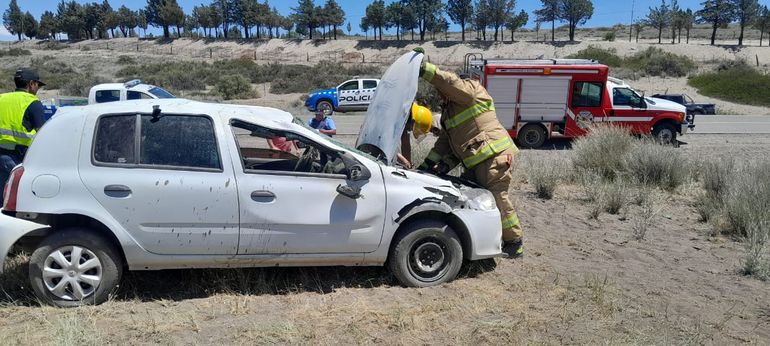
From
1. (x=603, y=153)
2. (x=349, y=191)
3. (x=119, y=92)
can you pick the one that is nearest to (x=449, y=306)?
(x=349, y=191)

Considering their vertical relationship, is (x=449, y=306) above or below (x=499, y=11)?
below

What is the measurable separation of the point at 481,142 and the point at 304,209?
2.04m

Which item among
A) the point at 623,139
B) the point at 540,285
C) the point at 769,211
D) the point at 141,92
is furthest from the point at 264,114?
the point at 141,92

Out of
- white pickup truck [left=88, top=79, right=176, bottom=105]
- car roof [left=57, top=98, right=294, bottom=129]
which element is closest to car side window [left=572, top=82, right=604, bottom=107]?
white pickup truck [left=88, top=79, right=176, bottom=105]

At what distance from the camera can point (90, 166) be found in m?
4.29

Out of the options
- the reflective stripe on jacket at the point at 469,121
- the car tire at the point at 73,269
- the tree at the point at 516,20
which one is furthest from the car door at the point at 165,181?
the tree at the point at 516,20

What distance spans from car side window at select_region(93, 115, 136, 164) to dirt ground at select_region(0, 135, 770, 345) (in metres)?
1.11

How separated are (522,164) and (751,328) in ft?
21.4

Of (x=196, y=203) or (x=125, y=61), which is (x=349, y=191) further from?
(x=125, y=61)

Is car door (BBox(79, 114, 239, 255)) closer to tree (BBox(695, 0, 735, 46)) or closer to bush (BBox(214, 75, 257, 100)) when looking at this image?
bush (BBox(214, 75, 257, 100))

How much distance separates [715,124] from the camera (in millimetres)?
21719

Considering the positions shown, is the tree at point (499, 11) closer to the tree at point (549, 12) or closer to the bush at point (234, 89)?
the tree at point (549, 12)

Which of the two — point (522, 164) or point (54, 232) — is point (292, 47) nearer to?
point (522, 164)

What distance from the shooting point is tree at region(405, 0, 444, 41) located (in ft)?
249
